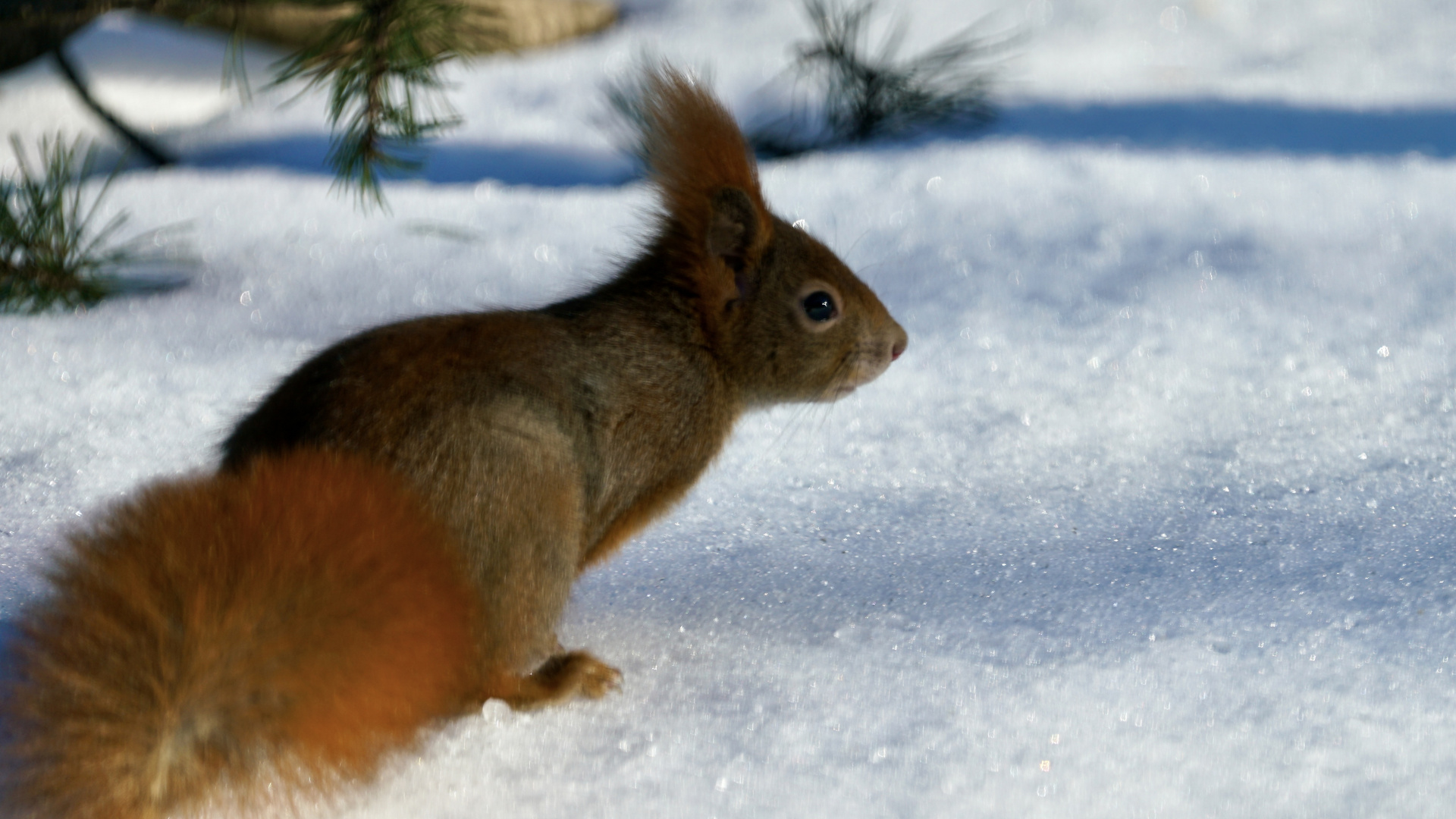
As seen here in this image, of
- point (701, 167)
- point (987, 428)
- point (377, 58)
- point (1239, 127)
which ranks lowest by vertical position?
point (987, 428)

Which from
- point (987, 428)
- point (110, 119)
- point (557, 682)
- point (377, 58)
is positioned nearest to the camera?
point (557, 682)

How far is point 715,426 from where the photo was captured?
3.75 feet

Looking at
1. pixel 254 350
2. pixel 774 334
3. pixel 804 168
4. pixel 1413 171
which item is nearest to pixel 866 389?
pixel 774 334

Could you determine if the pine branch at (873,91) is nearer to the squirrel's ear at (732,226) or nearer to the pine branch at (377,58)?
the pine branch at (377,58)

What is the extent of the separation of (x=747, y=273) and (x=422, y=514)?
0.42 m

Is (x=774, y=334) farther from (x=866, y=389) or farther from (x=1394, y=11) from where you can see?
(x=1394, y=11)

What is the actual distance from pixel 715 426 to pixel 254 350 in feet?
2.34

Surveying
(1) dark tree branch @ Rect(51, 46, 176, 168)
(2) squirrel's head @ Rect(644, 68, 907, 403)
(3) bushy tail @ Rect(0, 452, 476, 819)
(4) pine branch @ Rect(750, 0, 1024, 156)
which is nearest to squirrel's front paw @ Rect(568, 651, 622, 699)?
(3) bushy tail @ Rect(0, 452, 476, 819)

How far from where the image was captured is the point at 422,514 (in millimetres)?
865

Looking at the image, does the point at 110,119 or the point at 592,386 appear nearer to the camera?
the point at 592,386

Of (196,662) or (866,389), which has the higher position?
(196,662)

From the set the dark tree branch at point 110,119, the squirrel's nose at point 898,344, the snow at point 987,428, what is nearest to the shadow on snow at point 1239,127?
the snow at point 987,428

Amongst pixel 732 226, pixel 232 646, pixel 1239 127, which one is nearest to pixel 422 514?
pixel 232 646

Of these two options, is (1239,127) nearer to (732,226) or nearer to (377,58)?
(732,226)
